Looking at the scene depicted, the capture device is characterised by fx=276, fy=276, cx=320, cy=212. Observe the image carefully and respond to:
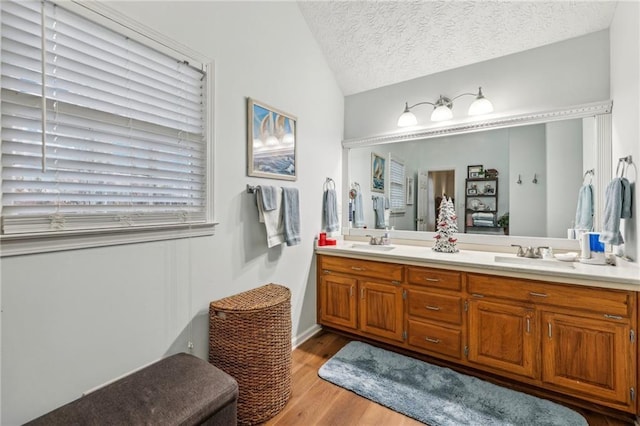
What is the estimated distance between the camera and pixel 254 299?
1.84m

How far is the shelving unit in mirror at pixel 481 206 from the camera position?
2.48m

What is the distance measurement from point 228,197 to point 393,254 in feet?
4.62

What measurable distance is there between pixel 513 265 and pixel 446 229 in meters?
0.70

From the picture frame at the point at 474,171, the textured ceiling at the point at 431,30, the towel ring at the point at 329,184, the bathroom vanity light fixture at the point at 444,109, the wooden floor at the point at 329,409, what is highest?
the textured ceiling at the point at 431,30

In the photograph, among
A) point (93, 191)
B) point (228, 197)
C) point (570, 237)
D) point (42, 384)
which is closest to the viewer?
point (42, 384)

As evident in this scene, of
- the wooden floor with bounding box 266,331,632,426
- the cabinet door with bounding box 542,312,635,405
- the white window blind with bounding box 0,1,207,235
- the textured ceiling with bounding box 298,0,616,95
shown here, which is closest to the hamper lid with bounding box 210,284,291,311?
the white window blind with bounding box 0,1,207,235

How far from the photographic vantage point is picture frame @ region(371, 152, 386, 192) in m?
3.07

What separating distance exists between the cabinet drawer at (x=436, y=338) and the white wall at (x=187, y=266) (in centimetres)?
100

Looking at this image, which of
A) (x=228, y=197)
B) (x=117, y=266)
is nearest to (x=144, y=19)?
(x=228, y=197)

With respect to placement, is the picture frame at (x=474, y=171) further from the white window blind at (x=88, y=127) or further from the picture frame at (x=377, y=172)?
the white window blind at (x=88, y=127)

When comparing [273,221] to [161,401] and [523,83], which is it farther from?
[523,83]

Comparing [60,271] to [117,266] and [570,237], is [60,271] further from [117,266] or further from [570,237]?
[570,237]

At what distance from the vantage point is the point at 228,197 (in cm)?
194

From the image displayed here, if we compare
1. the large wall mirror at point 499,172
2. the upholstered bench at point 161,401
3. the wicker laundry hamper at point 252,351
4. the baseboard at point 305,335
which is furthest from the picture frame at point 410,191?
the upholstered bench at point 161,401
